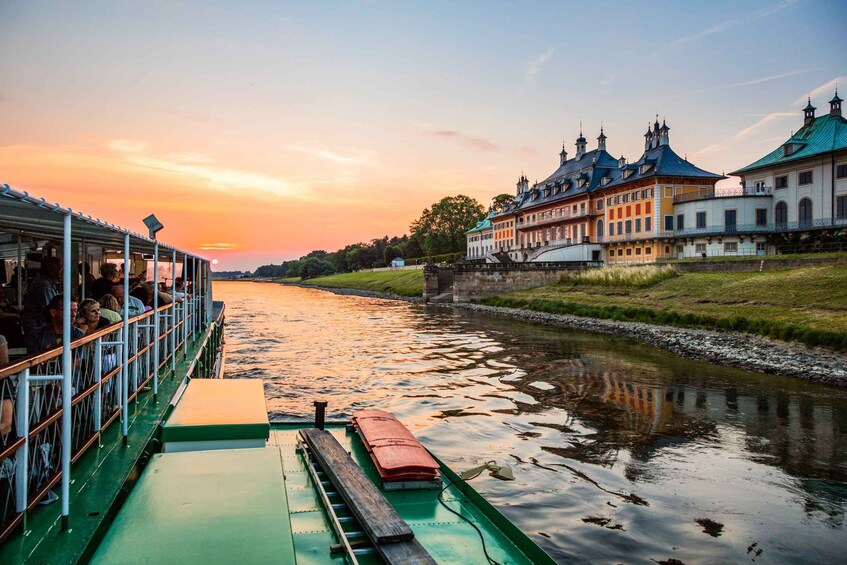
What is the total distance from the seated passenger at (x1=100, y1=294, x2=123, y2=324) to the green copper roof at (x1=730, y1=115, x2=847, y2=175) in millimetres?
53714

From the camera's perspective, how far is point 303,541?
17.6 ft

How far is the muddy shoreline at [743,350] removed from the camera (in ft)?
66.0

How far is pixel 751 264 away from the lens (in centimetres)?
3962

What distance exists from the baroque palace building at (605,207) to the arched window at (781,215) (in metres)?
8.57

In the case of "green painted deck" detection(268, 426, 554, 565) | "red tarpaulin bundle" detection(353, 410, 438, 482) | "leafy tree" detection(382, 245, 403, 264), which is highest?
"leafy tree" detection(382, 245, 403, 264)

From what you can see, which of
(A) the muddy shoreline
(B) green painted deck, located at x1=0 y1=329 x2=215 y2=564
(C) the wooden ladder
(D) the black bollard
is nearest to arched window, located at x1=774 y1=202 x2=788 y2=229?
(A) the muddy shoreline

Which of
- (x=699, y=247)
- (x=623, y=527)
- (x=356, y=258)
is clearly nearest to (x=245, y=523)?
(x=623, y=527)

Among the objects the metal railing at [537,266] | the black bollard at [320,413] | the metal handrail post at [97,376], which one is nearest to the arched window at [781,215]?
the metal railing at [537,266]

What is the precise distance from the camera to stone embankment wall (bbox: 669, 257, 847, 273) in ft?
116

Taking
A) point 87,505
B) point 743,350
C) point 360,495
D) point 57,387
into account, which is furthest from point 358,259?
point 87,505

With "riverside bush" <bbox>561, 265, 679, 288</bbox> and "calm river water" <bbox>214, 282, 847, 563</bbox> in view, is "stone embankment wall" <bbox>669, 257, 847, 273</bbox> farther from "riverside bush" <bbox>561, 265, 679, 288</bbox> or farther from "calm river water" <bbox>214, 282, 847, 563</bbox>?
"calm river water" <bbox>214, 282, 847, 563</bbox>

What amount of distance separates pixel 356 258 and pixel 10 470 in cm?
16836

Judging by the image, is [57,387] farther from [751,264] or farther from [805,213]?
[805,213]

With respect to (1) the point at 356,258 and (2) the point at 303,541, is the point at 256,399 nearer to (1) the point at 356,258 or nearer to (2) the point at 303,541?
(2) the point at 303,541
